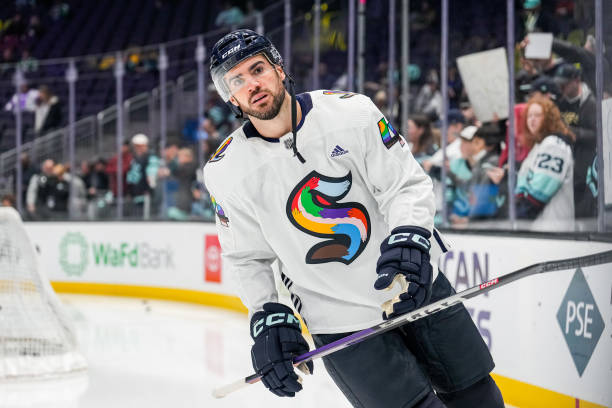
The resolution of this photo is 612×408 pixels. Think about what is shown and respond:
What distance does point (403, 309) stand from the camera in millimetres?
1716

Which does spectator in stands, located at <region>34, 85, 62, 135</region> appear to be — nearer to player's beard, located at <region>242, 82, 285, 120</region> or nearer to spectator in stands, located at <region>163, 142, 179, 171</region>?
spectator in stands, located at <region>163, 142, 179, 171</region>

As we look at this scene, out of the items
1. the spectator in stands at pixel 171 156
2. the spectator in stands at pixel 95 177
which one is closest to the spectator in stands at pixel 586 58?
the spectator in stands at pixel 171 156

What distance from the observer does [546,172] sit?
337 cm

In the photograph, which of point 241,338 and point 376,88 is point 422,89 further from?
point 241,338

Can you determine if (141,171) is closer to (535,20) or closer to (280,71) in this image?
(535,20)

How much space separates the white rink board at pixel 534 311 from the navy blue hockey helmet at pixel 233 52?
49.7 inches

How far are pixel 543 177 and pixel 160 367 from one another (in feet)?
7.61

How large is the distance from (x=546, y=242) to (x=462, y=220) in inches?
32.7

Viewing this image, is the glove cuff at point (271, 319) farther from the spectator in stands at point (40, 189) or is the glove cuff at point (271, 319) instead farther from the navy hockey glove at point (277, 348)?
the spectator in stands at point (40, 189)

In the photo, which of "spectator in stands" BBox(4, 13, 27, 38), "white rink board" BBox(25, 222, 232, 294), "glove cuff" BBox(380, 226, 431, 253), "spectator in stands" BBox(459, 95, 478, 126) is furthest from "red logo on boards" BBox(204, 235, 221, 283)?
"spectator in stands" BBox(4, 13, 27, 38)

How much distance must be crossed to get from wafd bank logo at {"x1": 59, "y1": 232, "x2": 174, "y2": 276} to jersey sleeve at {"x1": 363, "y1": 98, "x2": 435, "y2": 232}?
5.66 metres

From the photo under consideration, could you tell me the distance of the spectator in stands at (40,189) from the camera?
7363 millimetres

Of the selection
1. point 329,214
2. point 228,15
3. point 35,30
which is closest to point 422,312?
point 329,214

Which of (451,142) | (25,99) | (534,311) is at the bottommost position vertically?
(534,311)
